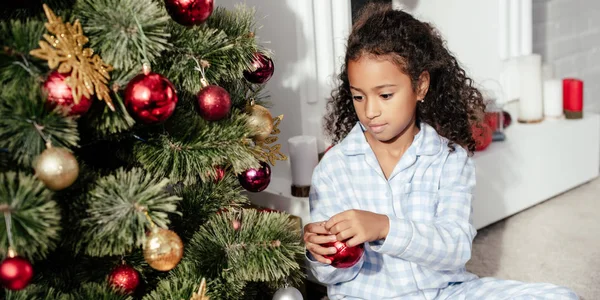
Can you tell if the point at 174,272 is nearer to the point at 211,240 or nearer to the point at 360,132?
the point at 211,240

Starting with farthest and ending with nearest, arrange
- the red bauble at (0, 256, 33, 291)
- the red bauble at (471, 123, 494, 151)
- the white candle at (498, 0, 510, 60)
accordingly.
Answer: the white candle at (498, 0, 510, 60) → the red bauble at (471, 123, 494, 151) → the red bauble at (0, 256, 33, 291)

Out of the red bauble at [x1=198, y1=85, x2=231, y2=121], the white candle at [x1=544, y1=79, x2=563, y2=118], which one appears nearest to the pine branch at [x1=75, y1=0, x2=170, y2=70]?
the red bauble at [x1=198, y1=85, x2=231, y2=121]

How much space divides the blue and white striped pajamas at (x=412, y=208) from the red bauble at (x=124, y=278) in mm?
387

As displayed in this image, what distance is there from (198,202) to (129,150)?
0.16 metres

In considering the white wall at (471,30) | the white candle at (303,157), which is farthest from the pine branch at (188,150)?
the white wall at (471,30)

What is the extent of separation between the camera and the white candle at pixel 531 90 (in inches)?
84.4

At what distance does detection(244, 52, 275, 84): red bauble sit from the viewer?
1095 mm

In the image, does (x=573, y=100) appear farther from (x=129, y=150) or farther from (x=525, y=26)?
(x=129, y=150)

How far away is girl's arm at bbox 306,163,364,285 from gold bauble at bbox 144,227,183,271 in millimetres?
418

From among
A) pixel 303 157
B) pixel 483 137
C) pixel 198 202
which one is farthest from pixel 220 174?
pixel 483 137

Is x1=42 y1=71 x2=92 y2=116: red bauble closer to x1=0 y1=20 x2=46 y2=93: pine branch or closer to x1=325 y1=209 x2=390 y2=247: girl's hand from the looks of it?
x1=0 y1=20 x2=46 y2=93: pine branch

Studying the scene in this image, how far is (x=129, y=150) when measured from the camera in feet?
3.23

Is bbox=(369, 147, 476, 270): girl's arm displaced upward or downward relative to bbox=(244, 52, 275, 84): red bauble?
downward

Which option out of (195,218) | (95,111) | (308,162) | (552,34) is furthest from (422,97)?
(552,34)
